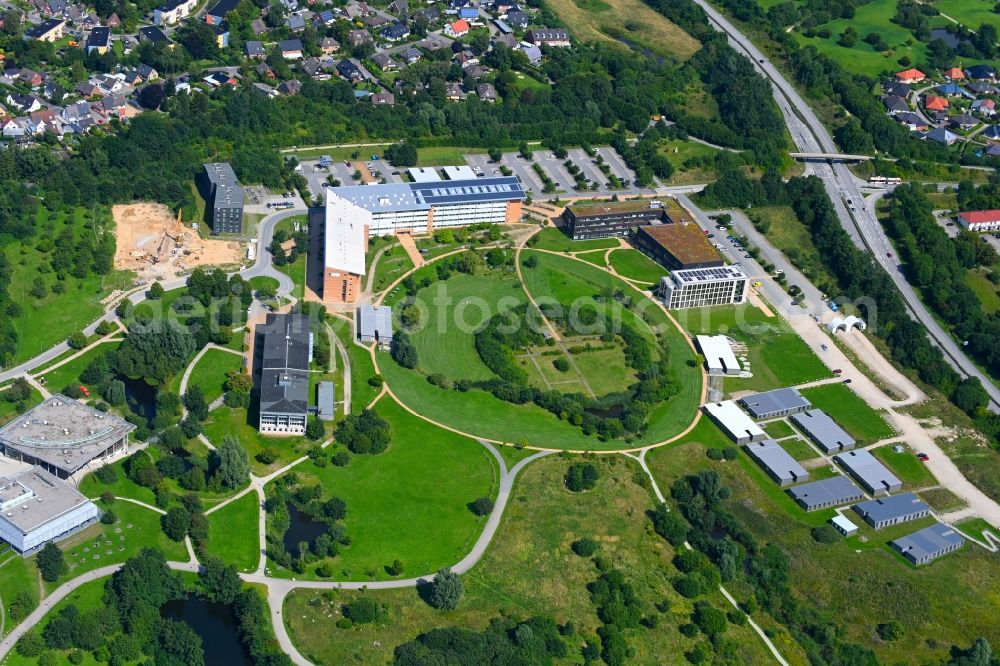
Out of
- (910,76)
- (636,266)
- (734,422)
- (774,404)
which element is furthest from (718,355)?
(910,76)

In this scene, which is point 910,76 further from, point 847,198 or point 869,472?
point 869,472

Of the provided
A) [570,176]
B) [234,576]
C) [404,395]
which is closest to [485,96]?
[570,176]

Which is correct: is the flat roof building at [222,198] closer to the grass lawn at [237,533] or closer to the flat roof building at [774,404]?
the grass lawn at [237,533]

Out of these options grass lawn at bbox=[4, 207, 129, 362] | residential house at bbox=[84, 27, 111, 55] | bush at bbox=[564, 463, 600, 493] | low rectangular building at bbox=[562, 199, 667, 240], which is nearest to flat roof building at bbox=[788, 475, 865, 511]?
bush at bbox=[564, 463, 600, 493]

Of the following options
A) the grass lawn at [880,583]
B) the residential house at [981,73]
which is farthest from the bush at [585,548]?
the residential house at [981,73]

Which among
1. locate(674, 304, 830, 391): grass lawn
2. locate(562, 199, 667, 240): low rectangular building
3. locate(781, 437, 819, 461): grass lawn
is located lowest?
locate(781, 437, 819, 461): grass lawn

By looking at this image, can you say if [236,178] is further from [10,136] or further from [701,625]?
[701,625]

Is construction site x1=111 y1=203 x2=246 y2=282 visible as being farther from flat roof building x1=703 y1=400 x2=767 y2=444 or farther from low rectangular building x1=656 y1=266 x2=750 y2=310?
flat roof building x1=703 y1=400 x2=767 y2=444
